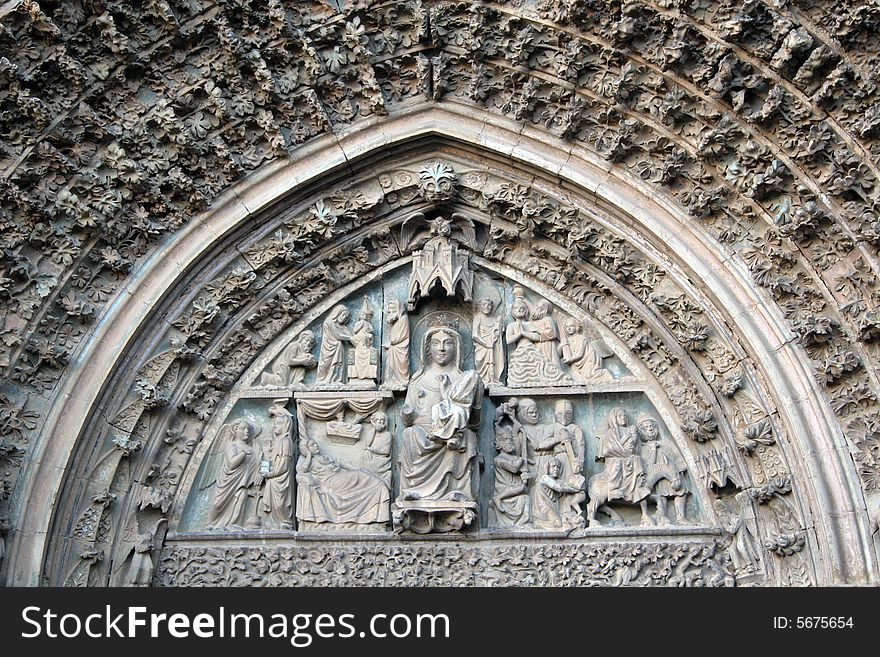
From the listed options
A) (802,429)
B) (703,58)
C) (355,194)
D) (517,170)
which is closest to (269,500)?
(355,194)

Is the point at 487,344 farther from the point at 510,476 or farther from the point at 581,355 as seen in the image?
the point at 510,476

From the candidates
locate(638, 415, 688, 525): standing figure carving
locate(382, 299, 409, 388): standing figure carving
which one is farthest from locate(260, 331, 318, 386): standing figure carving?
locate(638, 415, 688, 525): standing figure carving

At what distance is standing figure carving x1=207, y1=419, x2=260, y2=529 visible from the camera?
9508 millimetres

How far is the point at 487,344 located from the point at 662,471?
5.39ft

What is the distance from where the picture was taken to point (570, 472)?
9.43m

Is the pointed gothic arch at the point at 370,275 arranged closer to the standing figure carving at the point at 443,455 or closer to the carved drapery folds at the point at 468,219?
the carved drapery folds at the point at 468,219

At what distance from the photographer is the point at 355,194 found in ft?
33.0

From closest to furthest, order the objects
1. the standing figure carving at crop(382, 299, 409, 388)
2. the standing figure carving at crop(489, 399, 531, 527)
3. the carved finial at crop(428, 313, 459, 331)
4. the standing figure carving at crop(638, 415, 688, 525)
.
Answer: the standing figure carving at crop(638, 415, 688, 525) < the standing figure carving at crop(489, 399, 531, 527) < the standing figure carving at crop(382, 299, 409, 388) < the carved finial at crop(428, 313, 459, 331)

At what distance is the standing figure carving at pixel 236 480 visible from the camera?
374 inches

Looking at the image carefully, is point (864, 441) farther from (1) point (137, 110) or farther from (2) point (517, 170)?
(1) point (137, 110)

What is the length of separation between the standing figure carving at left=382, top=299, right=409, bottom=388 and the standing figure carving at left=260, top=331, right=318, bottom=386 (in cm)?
57

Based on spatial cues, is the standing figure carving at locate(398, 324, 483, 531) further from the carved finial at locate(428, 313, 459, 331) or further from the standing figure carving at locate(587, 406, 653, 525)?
the standing figure carving at locate(587, 406, 653, 525)

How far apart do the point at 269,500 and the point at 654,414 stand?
2935 mm

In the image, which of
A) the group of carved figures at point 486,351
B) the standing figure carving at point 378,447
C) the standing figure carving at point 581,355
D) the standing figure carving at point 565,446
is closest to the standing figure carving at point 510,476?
the standing figure carving at point 565,446
